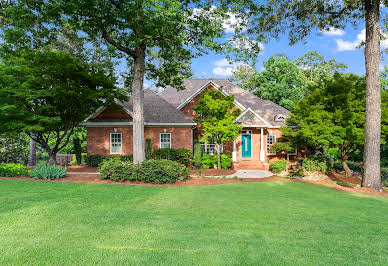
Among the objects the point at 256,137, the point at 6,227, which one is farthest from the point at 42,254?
the point at 256,137

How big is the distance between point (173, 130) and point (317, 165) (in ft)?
35.6

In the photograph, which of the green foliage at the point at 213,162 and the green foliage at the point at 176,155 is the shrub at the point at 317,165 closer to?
the green foliage at the point at 213,162

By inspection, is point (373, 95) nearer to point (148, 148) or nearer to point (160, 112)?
point (148, 148)

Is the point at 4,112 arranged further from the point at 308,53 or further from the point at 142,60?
the point at 308,53

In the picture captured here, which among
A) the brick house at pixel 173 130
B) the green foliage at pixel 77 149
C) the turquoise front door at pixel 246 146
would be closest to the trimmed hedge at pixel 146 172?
the brick house at pixel 173 130

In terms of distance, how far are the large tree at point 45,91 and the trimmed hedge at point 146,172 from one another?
445 centimetres

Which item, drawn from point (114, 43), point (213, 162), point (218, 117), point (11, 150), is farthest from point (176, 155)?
point (11, 150)

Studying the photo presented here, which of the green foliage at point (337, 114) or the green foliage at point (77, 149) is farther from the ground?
the green foliage at point (337, 114)

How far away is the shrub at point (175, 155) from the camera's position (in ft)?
56.3

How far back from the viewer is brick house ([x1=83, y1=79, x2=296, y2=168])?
714 inches

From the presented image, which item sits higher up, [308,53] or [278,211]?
[308,53]

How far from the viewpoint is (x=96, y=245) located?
11.9 feet

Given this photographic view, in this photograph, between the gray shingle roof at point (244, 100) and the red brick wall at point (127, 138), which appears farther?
the gray shingle roof at point (244, 100)

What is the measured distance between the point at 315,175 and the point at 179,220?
41.0 ft
